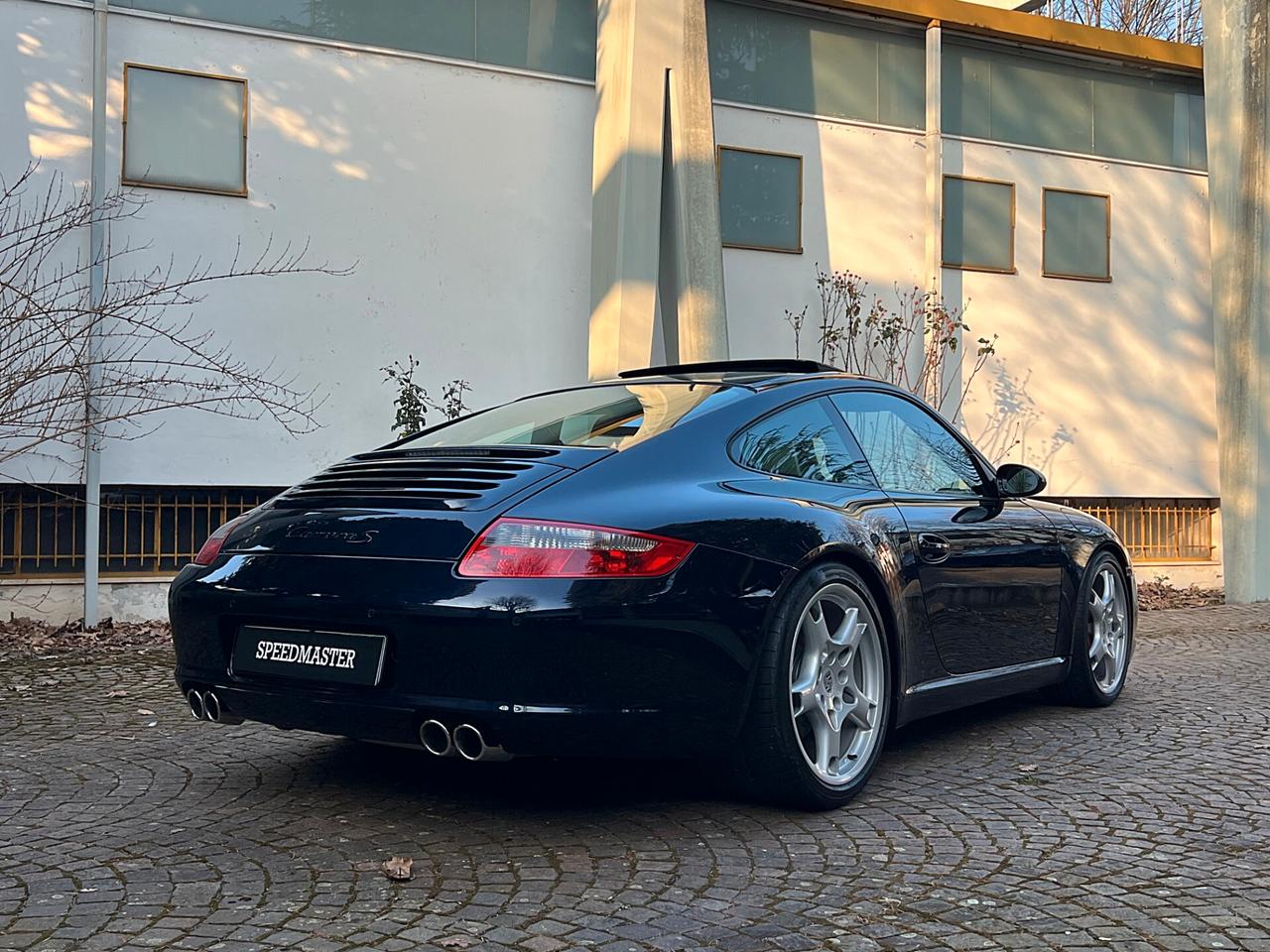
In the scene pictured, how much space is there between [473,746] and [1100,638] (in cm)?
351

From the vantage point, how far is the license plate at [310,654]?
351cm

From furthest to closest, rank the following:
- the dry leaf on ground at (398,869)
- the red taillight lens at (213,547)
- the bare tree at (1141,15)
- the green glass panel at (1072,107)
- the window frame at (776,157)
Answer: the bare tree at (1141,15)
the green glass panel at (1072,107)
the window frame at (776,157)
the red taillight lens at (213,547)
the dry leaf on ground at (398,869)

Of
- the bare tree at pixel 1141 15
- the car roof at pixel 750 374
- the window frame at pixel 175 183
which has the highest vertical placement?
the bare tree at pixel 1141 15

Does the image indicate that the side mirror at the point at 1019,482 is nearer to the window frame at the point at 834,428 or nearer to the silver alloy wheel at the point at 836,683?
the window frame at the point at 834,428

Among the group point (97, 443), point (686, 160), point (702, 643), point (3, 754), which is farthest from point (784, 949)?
point (686, 160)

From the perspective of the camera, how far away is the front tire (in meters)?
3.74

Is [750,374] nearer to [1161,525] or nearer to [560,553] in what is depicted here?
[560,553]

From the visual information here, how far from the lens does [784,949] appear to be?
279cm

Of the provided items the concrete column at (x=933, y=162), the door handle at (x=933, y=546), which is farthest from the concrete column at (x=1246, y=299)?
the door handle at (x=933, y=546)

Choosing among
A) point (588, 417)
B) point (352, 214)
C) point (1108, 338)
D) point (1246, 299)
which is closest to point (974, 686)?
point (588, 417)

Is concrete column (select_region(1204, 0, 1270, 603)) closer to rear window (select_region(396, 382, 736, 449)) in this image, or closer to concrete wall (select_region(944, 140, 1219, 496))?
concrete wall (select_region(944, 140, 1219, 496))

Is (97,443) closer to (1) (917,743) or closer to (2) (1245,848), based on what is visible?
(1) (917,743)

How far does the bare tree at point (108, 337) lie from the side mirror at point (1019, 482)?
627 centimetres

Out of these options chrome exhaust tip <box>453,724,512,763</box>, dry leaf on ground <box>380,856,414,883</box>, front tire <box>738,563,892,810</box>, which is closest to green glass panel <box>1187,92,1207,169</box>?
front tire <box>738,563,892,810</box>
